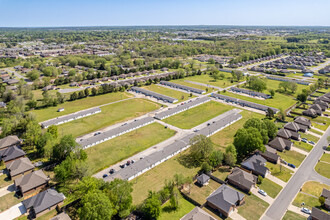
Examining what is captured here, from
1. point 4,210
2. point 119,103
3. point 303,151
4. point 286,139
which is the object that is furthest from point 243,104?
point 4,210

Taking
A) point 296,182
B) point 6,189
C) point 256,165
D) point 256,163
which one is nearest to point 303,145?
point 296,182

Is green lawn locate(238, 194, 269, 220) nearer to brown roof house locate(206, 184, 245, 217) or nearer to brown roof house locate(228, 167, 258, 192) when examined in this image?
brown roof house locate(206, 184, 245, 217)

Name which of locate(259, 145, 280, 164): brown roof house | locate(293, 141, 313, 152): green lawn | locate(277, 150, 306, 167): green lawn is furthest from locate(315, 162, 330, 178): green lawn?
locate(259, 145, 280, 164): brown roof house

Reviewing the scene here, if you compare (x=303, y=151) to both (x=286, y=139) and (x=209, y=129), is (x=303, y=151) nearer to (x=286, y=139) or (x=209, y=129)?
(x=286, y=139)

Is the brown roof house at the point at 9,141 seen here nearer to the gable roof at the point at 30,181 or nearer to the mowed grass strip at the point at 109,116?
the mowed grass strip at the point at 109,116

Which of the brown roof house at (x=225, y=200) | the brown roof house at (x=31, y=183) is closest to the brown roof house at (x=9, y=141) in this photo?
the brown roof house at (x=31, y=183)

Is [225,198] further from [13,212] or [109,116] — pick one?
[109,116]
